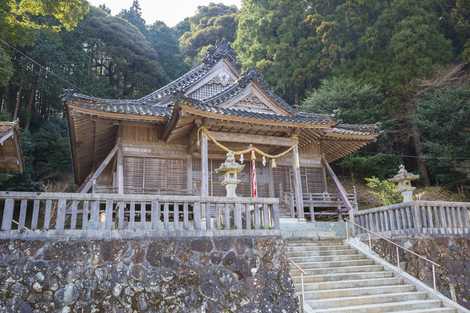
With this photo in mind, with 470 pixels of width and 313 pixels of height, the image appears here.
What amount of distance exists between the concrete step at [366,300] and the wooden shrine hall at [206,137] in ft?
15.0

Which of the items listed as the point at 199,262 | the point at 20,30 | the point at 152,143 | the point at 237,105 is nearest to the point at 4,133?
the point at 199,262

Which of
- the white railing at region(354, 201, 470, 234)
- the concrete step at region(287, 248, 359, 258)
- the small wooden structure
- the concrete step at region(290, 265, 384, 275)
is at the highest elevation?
the small wooden structure

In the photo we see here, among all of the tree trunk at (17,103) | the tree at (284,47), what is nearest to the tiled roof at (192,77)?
the tree at (284,47)

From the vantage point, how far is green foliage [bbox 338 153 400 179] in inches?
888

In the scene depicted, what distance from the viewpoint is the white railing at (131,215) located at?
6.46 m

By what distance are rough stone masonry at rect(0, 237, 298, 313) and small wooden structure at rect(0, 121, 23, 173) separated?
1948 mm

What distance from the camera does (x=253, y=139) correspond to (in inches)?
502

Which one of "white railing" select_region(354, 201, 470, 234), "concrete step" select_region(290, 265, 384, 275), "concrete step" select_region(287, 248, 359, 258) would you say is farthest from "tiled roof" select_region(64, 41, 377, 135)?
"concrete step" select_region(290, 265, 384, 275)

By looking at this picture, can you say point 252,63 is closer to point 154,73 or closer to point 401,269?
point 154,73

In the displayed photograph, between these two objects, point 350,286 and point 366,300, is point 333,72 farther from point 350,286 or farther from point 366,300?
point 366,300

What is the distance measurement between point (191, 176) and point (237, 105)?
3111 mm

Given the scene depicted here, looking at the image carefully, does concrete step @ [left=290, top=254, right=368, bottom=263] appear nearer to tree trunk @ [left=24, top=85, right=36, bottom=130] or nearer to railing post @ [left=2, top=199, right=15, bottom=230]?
railing post @ [left=2, top=199, right=15, bottom=230]

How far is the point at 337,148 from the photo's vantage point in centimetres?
1655

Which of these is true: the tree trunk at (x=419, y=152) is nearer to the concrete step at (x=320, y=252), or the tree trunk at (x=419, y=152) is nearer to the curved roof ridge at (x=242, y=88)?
the curved roof ridge at (x=242, y=88)
